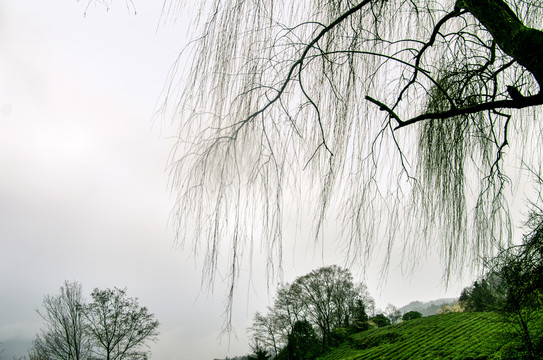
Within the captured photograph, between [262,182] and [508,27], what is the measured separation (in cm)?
103

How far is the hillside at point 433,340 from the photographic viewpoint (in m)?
15.1

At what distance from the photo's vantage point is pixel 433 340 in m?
19.9

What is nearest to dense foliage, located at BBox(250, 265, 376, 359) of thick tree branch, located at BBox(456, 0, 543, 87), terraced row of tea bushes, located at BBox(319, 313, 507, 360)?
terraced row of tea bushes, located at BBox(319, 313, 507, 360)

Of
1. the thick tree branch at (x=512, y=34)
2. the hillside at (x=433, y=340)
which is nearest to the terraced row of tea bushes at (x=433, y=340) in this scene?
the hillside at (x=433, y=340)

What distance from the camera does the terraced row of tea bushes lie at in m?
15.0

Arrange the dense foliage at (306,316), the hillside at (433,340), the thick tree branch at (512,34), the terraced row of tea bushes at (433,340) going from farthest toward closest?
1. the dense foliage at (306,316)
2. the hillside at (433,340)
3. the terraced row of tea bushes at (433,340)
4. the thick tree branch at (512,34)

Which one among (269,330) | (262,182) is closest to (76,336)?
(269,330)

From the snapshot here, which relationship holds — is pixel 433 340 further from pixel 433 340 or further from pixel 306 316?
pixel 306 316

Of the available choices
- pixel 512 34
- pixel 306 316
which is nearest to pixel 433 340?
pixel 306 316

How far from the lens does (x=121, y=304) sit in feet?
57.7

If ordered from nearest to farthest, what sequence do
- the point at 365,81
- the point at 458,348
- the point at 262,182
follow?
the point at 262,182 → the point at 365,81 → the point at 458,348

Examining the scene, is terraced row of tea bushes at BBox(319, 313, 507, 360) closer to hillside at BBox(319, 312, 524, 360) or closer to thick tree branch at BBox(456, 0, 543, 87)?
hillside at BBox(319, 312, 524, 360)

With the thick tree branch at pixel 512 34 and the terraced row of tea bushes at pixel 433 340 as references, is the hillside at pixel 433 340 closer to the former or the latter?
the terraced row of tea bushes at pixel 433 340

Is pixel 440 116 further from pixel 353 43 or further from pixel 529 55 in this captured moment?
pixel 353 43
